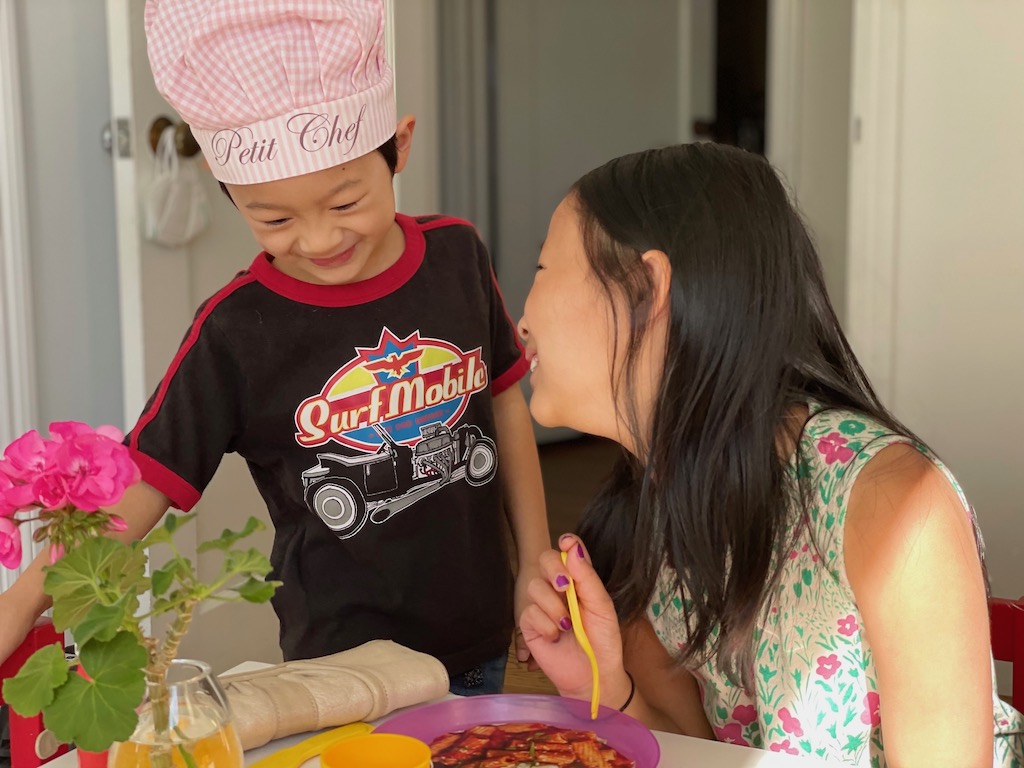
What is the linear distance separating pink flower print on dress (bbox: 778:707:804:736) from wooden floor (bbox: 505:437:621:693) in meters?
1.90

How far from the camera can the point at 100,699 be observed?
0.62 m

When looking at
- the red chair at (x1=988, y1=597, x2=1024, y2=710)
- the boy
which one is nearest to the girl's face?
the boy

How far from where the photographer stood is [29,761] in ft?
3.42

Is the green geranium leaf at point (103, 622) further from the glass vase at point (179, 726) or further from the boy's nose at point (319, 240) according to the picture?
the boy's nose at point (319, 240)

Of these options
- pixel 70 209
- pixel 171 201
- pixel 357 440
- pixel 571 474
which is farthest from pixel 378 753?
pixel 571 474

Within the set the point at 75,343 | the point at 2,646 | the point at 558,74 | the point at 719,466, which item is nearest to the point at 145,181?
the point at 75,343

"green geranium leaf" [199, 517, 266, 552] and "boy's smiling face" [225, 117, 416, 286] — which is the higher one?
"boy's smiling face" [225, 117, 416, 286]

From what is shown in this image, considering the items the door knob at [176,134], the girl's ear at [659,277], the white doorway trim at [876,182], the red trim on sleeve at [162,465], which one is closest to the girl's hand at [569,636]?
the girl's ear at [659,277]

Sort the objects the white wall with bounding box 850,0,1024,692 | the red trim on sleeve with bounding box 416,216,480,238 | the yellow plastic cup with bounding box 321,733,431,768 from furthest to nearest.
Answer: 1. the white wall with bounding box 850,0,1024,692
2. the red trim on sleeve with bounding box 416,216,480,238
3. the yellow plastic cup with bounding box 321,733,431,768

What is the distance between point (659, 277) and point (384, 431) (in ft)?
1.34

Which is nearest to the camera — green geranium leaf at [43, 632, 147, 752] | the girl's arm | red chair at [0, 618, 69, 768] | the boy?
green geranium leaf at [43, 632, 147, 752]

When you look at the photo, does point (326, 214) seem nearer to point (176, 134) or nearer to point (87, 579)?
point (87, 579)

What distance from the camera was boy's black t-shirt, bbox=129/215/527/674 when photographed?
4.08ft

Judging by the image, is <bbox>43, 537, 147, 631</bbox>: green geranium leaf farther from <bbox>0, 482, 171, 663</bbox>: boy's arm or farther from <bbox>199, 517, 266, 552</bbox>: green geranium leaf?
<bbox>0, 482, 171, 663</bbox>: boy's arm
